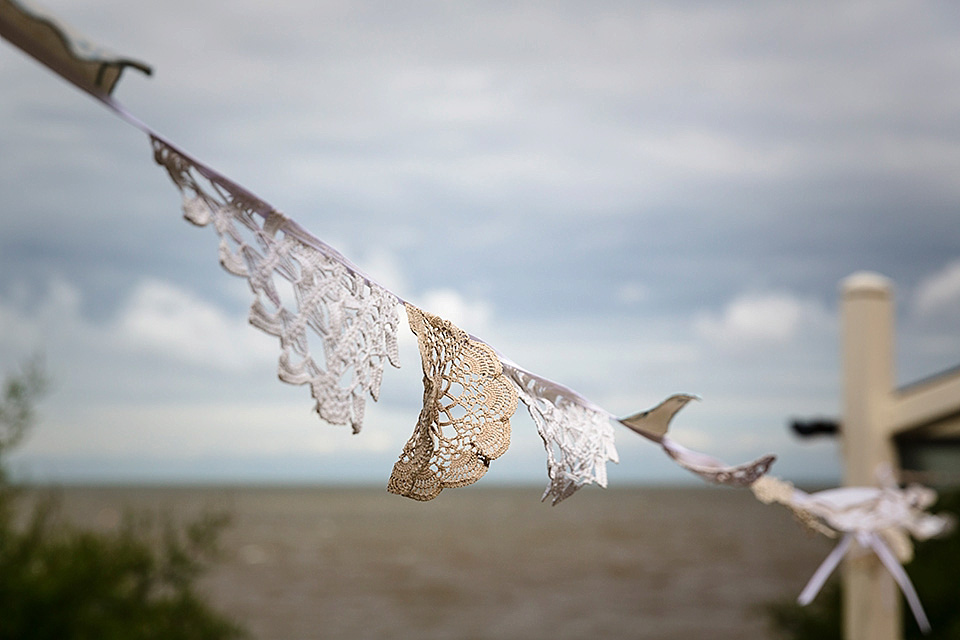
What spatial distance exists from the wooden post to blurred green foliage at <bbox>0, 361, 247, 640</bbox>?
2.47 m

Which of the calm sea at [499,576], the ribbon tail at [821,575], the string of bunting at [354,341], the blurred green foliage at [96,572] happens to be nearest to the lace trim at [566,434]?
the string of bunting at [354,341]

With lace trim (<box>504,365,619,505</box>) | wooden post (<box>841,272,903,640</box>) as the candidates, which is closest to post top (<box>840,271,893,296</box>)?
wooden post (<box>841,272,903,640</box>)

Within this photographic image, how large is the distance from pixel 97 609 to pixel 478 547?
21.1 meters

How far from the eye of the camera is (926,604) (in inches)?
155

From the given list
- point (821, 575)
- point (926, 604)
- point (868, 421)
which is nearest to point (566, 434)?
point (821, 575)

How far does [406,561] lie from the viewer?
65.6 feet

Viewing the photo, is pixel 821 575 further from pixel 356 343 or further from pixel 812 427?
pixel 356 343

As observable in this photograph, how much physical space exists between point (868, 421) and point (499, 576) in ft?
52.6

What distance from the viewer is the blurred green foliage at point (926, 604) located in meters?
3.82

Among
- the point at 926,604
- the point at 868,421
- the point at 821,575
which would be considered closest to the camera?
the point at 821,575

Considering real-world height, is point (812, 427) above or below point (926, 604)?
above

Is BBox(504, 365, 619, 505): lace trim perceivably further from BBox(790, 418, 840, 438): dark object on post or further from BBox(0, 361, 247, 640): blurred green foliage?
BBox(0, 361, 247, 640): blurred green foliage

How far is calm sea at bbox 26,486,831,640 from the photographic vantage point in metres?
11.9

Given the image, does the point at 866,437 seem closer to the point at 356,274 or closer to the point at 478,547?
the point at 356,274
